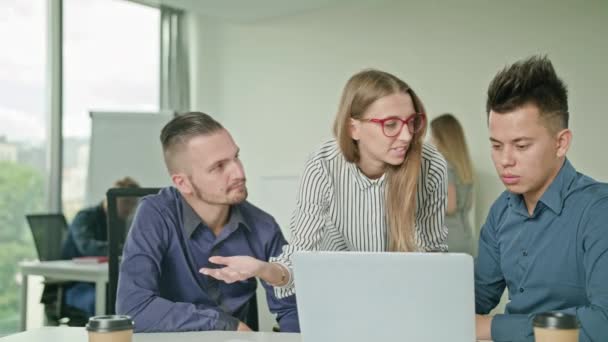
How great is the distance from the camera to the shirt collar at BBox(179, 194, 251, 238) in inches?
93.7

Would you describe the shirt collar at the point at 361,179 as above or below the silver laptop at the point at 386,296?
above

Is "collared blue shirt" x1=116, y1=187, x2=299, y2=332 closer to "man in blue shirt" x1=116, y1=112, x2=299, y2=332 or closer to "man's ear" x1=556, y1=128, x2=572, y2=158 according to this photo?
"man in blue shirt" x1=116, y1=112, x2=299, y2=332

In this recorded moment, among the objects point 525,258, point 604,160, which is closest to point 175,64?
point 604,160

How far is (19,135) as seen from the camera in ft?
20.7

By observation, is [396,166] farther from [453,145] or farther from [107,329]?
[453,145]

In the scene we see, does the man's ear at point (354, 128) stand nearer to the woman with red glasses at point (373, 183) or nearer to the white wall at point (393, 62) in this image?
the woman with red glasses at point (373, 183)

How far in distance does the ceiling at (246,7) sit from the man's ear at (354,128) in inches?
189

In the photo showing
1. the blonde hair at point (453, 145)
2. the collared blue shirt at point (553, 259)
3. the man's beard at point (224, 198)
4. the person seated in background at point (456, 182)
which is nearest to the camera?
the collared blue shirt at point (553, 259)

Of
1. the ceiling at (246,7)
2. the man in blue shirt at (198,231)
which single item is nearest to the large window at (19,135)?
the ceiling at (246,7)

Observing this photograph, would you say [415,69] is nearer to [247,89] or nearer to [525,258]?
[247,89]

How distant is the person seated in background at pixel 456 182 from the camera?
5184 mm

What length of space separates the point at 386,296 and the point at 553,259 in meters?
0.72

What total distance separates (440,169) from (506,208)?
365 millimetres

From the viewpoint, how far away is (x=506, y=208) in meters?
2.13
